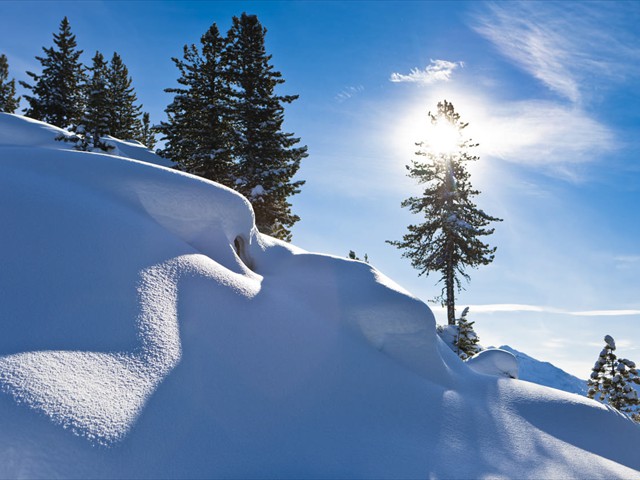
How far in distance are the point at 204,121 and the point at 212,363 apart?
20.0m

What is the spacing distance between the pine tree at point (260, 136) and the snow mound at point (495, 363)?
37.2 ft

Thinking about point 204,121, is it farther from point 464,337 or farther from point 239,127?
point 464,337

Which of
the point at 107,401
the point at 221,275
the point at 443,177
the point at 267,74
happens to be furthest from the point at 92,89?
the point at 107,401

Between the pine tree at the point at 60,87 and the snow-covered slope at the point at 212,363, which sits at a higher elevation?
the pine tree at the point at 60,87

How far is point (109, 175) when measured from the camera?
6867 mm

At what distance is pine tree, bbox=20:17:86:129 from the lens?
107 feet

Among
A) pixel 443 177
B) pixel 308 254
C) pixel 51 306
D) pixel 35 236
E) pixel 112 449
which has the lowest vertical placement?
pixel 112 449

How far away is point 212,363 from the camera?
4891 millimetres

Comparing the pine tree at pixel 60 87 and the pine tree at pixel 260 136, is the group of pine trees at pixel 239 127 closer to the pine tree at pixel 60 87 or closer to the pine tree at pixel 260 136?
the pine tree at pixel 260 136

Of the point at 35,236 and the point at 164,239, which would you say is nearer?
the point at 35,236

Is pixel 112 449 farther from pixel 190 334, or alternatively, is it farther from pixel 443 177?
pixel 443 177

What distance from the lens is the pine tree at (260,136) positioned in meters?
20.0

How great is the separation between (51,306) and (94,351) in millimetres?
827

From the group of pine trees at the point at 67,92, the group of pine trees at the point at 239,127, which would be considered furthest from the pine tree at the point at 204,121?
the group of pine trees at the point at 67,92
